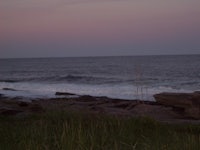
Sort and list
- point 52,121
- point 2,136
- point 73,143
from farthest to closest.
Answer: point 52,121
point 2,136
point 73,143

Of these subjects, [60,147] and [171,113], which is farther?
[171,113]

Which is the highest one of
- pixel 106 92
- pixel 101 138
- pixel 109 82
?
pixel 101 138

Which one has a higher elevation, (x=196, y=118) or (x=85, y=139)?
(x=85, y=139)

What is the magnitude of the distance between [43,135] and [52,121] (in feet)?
10.2

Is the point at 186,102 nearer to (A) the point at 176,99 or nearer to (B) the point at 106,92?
(A) the point at 176,99

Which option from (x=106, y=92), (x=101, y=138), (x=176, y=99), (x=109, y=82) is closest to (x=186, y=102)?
(x=176, y=99)

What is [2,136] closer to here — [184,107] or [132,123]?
[132,123]

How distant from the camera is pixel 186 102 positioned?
672 inches

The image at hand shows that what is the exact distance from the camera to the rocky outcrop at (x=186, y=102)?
660 inches

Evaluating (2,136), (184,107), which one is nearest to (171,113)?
(184,107)

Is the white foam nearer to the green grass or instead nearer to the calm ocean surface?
the calm ocean surface

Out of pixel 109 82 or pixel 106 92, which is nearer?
pixel 106 92

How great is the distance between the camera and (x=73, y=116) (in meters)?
11.1

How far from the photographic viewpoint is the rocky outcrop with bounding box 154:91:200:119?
1677 cm
